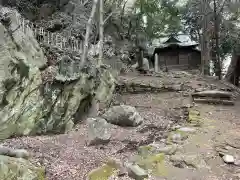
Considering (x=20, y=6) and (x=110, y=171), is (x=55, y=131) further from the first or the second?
(x=20, y=6)

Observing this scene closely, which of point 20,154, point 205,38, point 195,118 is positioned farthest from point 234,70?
point 20,154

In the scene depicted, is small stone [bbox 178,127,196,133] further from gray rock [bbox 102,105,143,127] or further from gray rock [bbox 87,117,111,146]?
gray rock [bbox 87,117,111,146]

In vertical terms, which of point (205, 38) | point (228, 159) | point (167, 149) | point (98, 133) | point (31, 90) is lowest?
point (228, 159)

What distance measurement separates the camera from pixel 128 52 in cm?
1823

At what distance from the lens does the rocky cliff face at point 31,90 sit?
5414 millimetres

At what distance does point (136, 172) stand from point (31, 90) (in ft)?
9.78

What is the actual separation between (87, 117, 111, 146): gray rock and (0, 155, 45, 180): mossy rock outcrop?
5.01 feet

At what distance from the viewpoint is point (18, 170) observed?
142 inches

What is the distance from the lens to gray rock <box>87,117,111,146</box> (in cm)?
540

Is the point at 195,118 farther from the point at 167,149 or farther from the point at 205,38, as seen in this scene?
the point at 205,38

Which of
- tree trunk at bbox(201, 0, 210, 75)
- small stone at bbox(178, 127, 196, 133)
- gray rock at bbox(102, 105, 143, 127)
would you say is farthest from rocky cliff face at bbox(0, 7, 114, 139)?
tree trunk at bbox(201, 0, 210, 75)

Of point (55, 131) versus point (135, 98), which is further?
point (135, 98)

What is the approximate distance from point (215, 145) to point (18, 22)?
16.7 ft

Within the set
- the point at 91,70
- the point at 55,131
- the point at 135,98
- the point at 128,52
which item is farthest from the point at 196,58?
the point at 55,131
